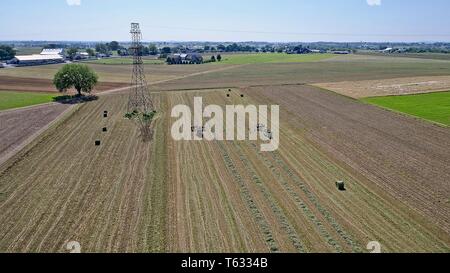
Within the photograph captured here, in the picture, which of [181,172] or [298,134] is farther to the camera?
[298,134]

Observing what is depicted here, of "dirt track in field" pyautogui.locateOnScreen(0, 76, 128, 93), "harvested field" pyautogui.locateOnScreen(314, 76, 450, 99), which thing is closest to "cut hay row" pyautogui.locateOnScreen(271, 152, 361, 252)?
"harvested field" pyautogui.locateOnScreen(314, 76, 450, 99)

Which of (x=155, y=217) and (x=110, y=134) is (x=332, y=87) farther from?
(x=155, y=217)

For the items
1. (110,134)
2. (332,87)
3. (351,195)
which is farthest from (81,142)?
(332,87)

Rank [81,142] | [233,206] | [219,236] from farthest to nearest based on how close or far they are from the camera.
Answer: [81,142], [233,206], [219,236]

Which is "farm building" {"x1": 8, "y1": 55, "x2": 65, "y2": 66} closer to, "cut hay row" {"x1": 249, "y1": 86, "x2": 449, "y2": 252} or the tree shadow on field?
the tree shadow on field

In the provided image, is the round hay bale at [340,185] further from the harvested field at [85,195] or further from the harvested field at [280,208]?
the harvested field at [85,195]

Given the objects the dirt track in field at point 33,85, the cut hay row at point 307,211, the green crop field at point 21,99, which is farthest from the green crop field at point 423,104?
the dirt track in field at point 33,85

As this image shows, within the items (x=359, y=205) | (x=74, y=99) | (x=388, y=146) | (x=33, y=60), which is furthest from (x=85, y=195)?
(x=33, y=60)

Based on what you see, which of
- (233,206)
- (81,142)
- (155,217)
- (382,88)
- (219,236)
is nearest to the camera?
(219,236)
